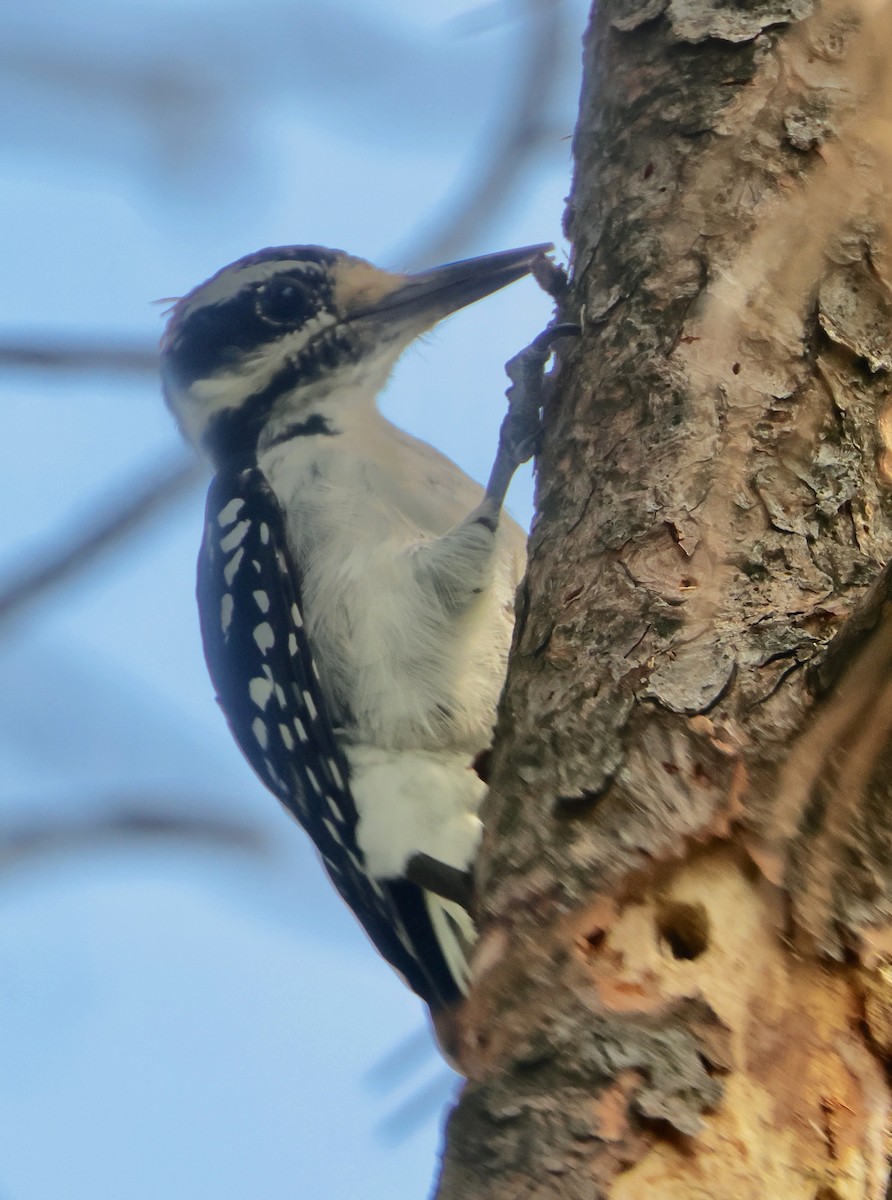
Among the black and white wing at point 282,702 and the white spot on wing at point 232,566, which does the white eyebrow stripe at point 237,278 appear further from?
the white spot on wing at point 232,566

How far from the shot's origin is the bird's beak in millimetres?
3675

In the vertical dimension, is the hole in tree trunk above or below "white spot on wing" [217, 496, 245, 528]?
below

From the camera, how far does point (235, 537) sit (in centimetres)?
354

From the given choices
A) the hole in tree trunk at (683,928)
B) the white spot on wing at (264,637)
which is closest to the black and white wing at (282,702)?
the white spot on wing at (264,637)

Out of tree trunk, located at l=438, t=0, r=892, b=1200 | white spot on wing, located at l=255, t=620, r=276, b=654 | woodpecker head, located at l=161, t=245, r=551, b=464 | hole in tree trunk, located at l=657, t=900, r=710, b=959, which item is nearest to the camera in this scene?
tree trunk, located at l=438, t=0, r=892, b=1200

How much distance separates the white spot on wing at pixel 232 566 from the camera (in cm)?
351

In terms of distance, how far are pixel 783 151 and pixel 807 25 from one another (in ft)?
0.83

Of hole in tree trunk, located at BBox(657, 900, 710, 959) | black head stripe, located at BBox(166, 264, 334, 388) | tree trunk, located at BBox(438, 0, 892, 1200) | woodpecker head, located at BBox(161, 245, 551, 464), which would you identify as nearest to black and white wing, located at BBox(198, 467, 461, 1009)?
woodpecker head, located at BBox(161, 245, 551, 464)

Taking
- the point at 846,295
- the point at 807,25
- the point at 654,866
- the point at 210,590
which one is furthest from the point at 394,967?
the point at 807,25

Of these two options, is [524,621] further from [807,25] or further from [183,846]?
[183,846]

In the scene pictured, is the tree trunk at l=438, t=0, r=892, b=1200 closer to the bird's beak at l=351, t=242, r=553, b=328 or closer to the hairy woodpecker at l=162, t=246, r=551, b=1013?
the hairy woodpecker at l=162, t=246, r=551, b=1013

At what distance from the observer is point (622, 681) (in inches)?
75.8

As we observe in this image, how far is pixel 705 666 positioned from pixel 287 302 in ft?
7.76

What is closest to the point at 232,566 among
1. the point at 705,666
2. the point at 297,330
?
the point at 297,330
